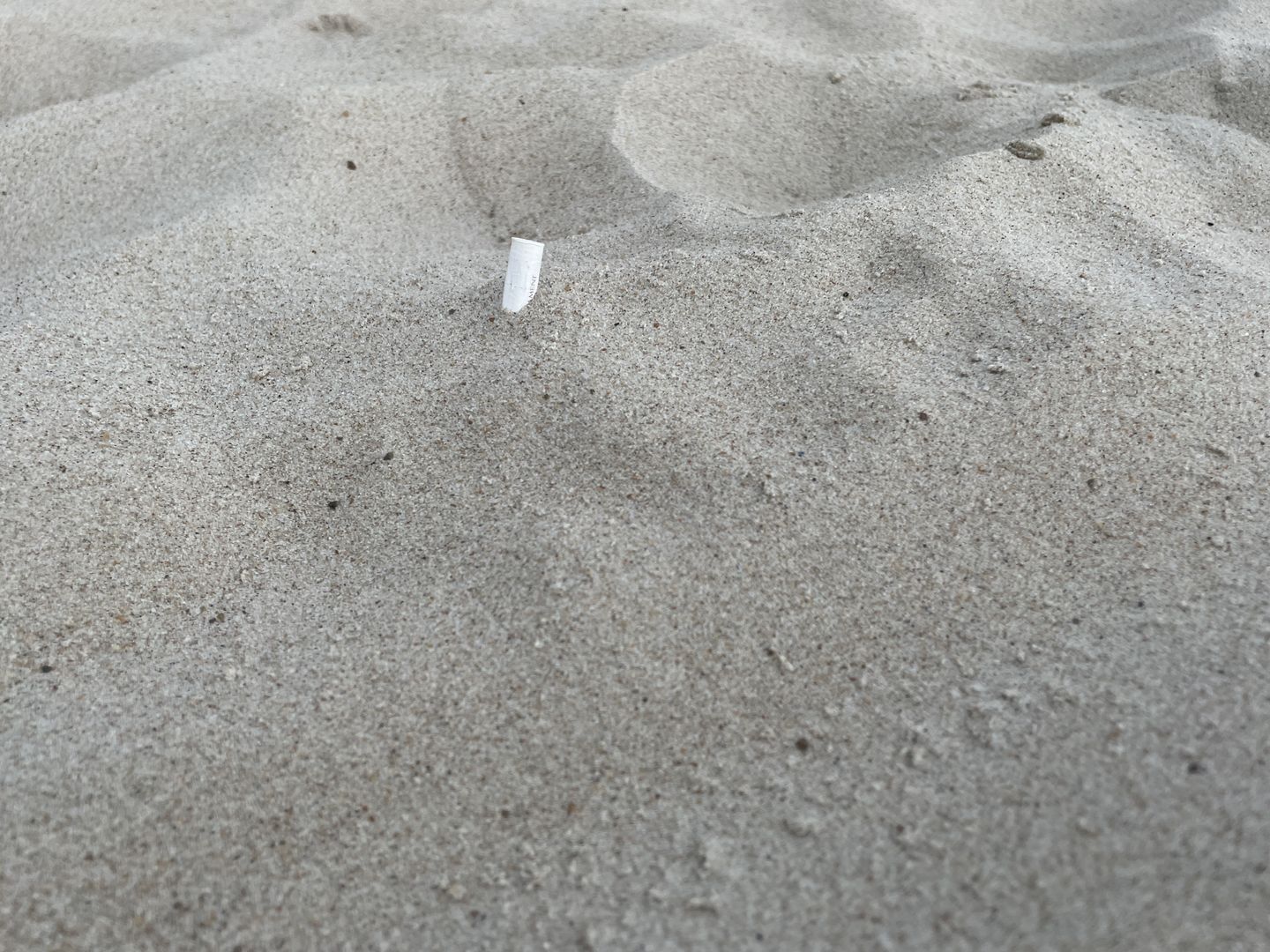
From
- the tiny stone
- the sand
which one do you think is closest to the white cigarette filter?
the sand

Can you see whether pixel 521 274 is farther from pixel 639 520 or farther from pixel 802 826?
pixel 802 826

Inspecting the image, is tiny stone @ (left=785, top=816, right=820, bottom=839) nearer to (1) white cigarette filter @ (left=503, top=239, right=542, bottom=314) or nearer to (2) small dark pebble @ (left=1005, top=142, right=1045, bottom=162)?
(1) white cigarette filter @ (left=503, top=239, right=542, bottom=314)

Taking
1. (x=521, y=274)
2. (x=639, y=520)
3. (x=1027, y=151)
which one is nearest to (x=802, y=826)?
(x=639, y=520)

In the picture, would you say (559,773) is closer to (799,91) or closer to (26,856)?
(26,856)

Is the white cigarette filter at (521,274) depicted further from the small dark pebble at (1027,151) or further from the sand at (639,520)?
the small dark pebble at (1027,151)

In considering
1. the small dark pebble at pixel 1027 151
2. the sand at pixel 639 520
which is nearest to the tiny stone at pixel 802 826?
the sand at pixel 639 520

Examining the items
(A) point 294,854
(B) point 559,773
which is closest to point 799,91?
(B) point 559,773
